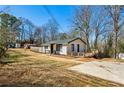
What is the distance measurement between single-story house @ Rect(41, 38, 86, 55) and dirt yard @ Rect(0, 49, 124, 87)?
0.62 ft

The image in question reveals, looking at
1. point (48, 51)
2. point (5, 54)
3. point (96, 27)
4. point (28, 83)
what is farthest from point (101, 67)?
point (5, 54)

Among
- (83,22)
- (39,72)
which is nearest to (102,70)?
(83,22)

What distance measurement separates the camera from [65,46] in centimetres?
531

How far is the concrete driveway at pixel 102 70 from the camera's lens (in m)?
4.53

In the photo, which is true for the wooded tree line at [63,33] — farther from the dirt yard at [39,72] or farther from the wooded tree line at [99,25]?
the dirt yard at [39,72]

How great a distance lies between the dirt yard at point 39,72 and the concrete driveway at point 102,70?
0.17m

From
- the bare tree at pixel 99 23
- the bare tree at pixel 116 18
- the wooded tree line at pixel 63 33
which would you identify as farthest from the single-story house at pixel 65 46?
the bare tree at pixel 116 18

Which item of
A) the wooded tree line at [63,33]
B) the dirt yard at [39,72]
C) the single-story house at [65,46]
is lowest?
the dirt yard at [39,72]

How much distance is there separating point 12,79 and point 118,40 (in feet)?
9.18

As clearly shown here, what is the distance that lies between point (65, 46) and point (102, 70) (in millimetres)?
986

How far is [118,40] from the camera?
19.1ft

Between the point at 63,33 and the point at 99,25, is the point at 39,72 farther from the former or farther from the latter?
the point at 99,25

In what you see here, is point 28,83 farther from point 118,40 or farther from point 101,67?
point 118,40
